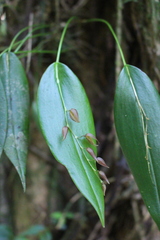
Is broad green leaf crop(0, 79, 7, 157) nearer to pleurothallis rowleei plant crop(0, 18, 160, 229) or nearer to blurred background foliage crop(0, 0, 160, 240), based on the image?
pleurothallis rowleei plant crop(0, 18, 160, 229)

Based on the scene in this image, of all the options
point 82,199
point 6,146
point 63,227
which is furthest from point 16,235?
point 6,146

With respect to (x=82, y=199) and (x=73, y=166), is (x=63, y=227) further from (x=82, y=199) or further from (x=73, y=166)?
(x=73, y=166)

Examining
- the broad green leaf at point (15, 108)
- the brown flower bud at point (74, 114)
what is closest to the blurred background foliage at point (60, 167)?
the broad green leaf at point (15, 108)

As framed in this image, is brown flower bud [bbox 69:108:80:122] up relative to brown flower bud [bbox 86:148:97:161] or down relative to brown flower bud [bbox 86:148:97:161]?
up

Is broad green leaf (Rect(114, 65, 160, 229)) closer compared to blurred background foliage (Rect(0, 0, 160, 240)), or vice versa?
broad green leaf (Rect(114, 65, 160, 229))

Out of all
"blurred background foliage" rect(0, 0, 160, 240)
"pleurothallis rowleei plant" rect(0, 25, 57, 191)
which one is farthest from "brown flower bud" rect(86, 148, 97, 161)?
"blurred background foliage" rect(0, 0, 160, 240)

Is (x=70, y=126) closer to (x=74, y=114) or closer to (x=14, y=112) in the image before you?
(x=74, y=114)
